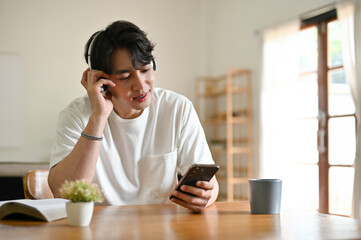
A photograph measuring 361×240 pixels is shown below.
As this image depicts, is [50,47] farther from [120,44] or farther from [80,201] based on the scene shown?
[80,201]

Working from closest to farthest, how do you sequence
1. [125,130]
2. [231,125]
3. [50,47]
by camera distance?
[125,130] < [231,125] < [50,47]

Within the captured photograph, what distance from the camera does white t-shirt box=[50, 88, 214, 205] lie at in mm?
1569

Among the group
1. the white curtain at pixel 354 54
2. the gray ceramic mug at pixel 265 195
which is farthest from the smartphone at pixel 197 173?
the white curtain at pixel 354 54

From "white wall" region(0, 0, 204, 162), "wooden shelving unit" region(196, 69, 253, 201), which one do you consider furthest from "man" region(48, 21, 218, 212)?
"white wall" region(0, 0, 204, 162)

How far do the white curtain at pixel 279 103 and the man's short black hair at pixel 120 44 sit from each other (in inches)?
114

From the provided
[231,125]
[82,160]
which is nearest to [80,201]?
[82,160]

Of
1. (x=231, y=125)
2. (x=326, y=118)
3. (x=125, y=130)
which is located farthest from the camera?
(x=231, y=125)

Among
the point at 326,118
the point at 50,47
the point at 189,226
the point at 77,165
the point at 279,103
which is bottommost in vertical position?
the point at 189,226

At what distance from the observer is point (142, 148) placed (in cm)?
165

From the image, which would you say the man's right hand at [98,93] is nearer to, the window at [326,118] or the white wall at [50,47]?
the window at [326,118]

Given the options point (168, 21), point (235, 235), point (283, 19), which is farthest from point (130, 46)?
point (168, 21)

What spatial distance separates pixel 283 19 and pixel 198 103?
1.86 meters

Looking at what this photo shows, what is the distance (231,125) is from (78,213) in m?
4.07

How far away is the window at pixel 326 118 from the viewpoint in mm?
3699
